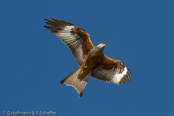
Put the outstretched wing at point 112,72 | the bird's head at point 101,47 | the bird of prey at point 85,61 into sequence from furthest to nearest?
the outstretched wing at point 112,72 → the bird of prey at point 85,61 → the bird's head at point 101,47

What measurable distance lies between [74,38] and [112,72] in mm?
2121

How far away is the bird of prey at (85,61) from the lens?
1323cm

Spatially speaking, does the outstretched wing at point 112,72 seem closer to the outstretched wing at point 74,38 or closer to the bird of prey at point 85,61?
the bird of prey at point 85,61

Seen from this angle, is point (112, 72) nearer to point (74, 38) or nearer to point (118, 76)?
point (118, 76)

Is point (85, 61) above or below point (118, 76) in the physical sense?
above

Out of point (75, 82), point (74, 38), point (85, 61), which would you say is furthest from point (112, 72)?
point (74, 38)

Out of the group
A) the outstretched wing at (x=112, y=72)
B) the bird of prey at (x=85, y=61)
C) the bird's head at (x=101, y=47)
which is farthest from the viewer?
the outstretched wing at (x=112, y=72)

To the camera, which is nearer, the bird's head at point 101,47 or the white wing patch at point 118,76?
the bird's head at point 101,47

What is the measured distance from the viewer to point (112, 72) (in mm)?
13781

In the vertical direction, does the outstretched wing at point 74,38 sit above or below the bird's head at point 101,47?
above

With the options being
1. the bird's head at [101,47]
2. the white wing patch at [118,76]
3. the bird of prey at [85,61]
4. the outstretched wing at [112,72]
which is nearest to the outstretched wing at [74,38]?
the bird of prey at [85,61]

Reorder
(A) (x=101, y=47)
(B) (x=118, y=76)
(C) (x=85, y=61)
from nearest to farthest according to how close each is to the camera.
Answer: (A) (x=101, y=47) < (C) (x=85, y=61) < (B) (x=118, y=76)

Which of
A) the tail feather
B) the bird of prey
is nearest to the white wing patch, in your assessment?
the bird of prey

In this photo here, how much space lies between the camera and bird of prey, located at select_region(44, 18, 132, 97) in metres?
13.2
